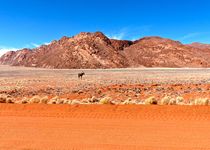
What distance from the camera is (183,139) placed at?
810cm

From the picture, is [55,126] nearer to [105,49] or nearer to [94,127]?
[94,127]

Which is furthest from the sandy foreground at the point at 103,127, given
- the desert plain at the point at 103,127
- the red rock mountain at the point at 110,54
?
the red rock mountain at the point at 110,54

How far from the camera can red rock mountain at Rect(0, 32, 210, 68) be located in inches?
5260

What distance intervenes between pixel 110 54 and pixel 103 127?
427 feet

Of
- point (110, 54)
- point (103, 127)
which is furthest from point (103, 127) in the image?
point (110, 54)

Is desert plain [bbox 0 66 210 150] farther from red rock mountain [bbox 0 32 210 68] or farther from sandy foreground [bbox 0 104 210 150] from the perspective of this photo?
red rock mountain [bbox 0 32 210 68]

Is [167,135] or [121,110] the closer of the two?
[167,135]

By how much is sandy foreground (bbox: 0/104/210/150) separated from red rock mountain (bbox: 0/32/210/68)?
374 feet

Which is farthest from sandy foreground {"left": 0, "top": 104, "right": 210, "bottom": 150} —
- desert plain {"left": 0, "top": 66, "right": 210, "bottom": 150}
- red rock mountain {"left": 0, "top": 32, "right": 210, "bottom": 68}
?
red rock mountain {"left": 0, "top": 32, "right": 210, "bottom": 68}

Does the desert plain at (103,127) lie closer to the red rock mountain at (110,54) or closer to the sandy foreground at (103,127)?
the sandy foreground at (103,127)

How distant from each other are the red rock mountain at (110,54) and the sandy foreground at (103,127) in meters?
114

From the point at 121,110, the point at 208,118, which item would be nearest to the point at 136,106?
the point at 121,110

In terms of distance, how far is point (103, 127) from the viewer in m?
9.62

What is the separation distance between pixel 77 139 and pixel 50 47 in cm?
15471
